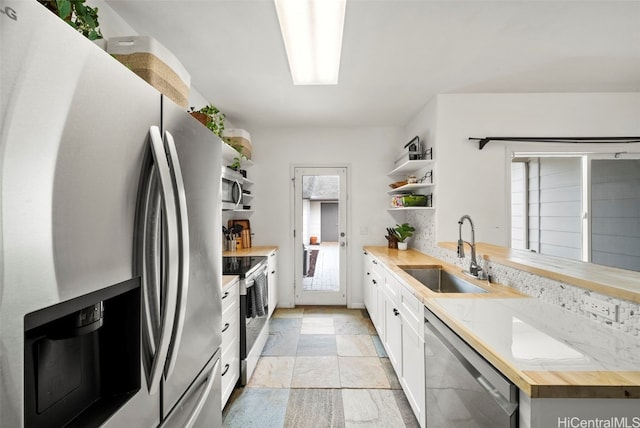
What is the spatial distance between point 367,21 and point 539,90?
217cm

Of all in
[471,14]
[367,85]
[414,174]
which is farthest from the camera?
[414,174]

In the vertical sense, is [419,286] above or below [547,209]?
below

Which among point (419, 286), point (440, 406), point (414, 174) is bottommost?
point (440, 406)

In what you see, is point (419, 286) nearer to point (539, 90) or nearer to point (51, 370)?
point (51, 370)

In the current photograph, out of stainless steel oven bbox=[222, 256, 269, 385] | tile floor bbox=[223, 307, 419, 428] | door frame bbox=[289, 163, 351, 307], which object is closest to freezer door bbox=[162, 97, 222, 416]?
stainless steel oven bbox=[222, 256, 269, 385]

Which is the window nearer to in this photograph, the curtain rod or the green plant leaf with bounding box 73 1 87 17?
the curtain rod

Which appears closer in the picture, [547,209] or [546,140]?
[546,140]

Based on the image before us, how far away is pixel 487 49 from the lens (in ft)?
7.33

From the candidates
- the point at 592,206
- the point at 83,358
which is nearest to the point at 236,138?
the point at 83,358

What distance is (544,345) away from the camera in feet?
3.48

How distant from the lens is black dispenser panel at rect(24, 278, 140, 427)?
0.56 meters

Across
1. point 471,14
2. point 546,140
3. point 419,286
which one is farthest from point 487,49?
point 419,286

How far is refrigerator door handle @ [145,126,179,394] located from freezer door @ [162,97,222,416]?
43 millimetres

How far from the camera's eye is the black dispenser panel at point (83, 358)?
0.56 metres
